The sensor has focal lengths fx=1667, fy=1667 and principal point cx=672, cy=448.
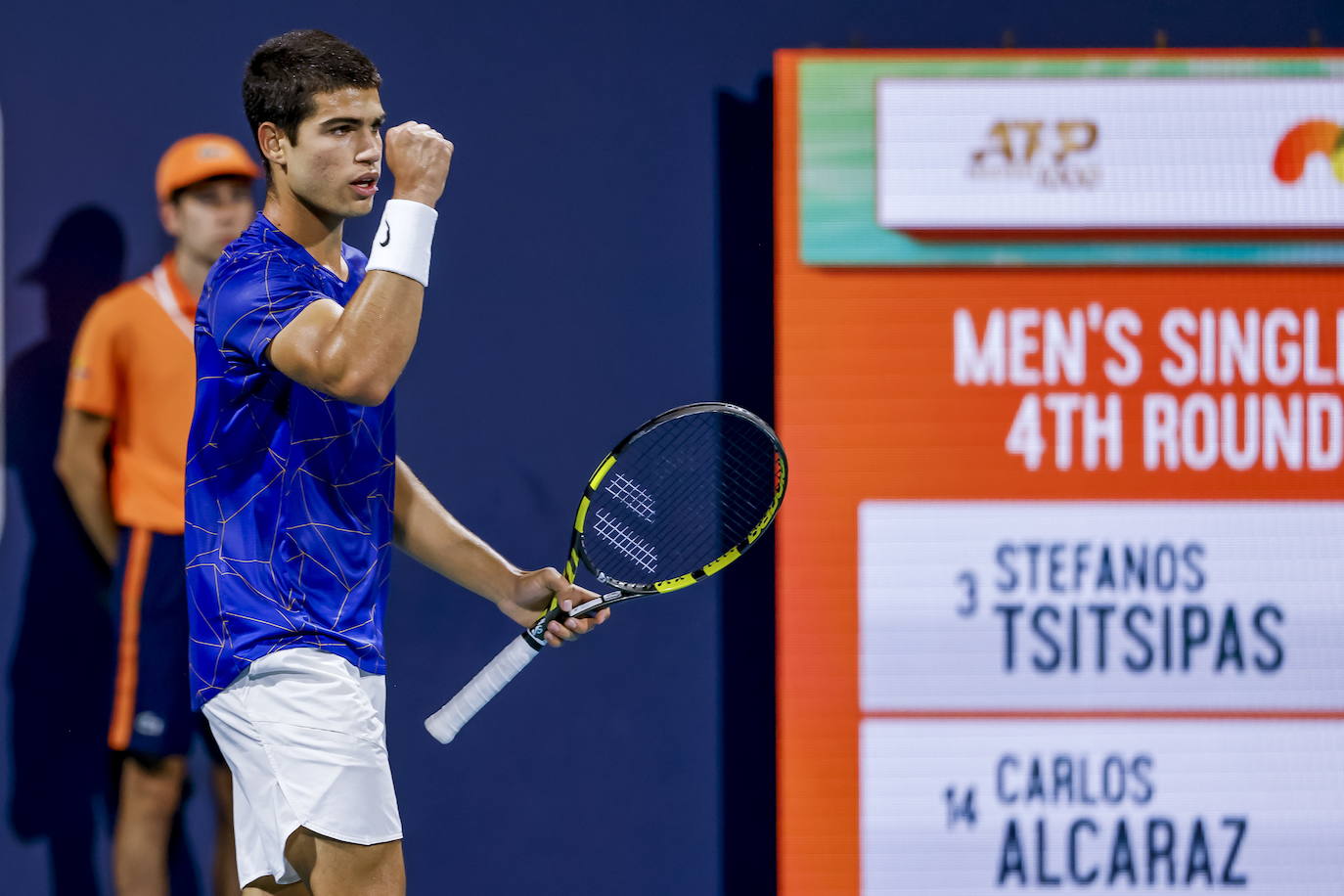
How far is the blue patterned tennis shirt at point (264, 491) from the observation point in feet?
7.57

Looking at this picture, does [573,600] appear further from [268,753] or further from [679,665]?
[679,665]

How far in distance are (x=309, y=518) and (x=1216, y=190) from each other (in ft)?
6.68

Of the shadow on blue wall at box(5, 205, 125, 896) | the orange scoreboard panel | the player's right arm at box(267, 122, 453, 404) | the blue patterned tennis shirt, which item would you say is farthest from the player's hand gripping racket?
the shadow on blue wall at box(5, 205, 125, 896)

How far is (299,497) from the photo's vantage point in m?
2.32

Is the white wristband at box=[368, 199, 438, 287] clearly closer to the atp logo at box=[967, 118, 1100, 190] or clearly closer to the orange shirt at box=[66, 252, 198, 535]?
the orange shirt at box=[66, 252, 198, 535]

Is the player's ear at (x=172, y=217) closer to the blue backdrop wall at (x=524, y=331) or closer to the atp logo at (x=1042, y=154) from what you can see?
the blue backdrop wall at (x=524, y=331)

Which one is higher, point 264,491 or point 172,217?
point 172,217

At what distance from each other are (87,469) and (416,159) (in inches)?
60.6

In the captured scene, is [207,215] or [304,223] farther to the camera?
[207,215]

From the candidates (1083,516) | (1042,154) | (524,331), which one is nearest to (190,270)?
(524,331)

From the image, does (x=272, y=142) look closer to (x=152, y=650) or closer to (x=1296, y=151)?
(x=152, y=650)

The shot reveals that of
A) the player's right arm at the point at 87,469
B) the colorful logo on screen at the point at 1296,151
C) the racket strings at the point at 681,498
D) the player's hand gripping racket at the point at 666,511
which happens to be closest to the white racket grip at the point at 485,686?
the player's hand gripping racket at the point at 666,511

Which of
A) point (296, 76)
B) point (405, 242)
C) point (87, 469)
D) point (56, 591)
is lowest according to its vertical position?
point (56, 591)

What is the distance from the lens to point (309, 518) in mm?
2326
